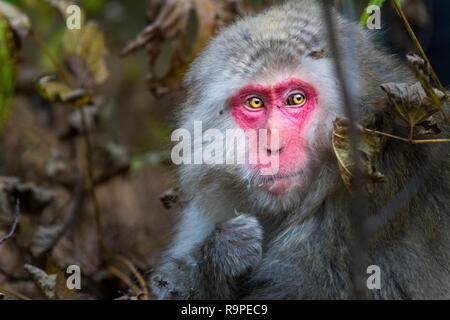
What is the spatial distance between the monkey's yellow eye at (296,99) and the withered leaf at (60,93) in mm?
1876

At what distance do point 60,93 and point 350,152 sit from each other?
2.51 meters

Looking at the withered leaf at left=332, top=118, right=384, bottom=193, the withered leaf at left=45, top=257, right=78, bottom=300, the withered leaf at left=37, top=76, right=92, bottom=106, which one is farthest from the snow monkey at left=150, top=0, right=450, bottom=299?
the withered leaf at left=37, top=76, right=92, bottom=106

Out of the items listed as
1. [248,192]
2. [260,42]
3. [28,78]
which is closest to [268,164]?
[248,192]

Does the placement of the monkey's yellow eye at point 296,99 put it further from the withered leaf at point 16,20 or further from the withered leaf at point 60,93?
the withered leaf at point 16,20

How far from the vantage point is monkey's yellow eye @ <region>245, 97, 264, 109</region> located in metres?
3.42

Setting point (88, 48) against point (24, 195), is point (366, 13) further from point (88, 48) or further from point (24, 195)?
point (24, 195)

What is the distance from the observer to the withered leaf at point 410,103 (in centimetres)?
282

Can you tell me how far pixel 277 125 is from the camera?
10.5 ft

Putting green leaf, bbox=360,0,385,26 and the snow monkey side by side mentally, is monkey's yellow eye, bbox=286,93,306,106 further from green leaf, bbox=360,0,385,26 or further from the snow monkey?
green leaf, bbox=360,0,385,26

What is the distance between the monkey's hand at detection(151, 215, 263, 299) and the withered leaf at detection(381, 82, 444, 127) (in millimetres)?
1054
